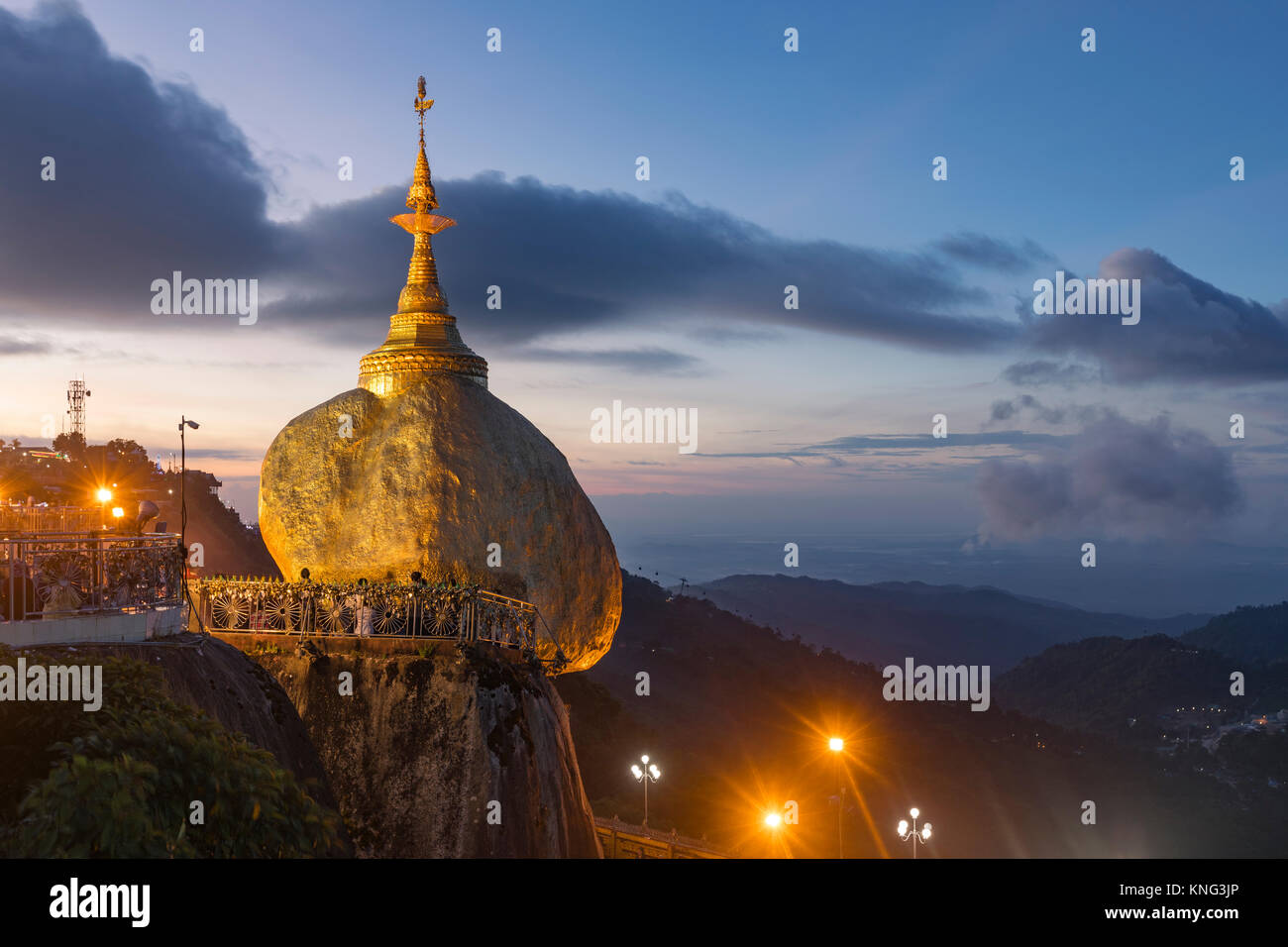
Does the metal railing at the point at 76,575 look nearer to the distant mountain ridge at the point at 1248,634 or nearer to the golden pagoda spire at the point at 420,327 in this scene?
the golden pagoda spire at the point at 420,327

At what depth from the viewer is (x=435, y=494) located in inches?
909

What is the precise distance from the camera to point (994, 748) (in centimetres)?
9369

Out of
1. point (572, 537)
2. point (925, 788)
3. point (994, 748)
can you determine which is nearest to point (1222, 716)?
point (994, 748)

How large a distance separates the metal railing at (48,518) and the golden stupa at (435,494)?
13.0 feet

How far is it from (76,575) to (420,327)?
42.0ft

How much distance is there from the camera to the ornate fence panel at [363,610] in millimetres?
20516

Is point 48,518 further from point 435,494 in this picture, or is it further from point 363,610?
point 435,494

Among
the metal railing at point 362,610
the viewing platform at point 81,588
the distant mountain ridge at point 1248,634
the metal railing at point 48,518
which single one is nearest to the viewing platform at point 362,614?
the metal railing at point 362,610

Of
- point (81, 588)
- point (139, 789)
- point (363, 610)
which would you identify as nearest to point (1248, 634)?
point (363, 610)

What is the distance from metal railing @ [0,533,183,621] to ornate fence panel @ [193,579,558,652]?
5.16 meters

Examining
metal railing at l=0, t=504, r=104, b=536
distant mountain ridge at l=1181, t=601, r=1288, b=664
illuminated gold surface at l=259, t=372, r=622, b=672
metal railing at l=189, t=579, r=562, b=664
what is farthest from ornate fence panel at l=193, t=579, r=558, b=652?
distant mountain ridge at l=1181, t=601, r=1288, b=664

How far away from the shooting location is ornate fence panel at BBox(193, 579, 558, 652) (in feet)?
67.3

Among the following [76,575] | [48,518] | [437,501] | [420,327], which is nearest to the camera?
[76,575]
